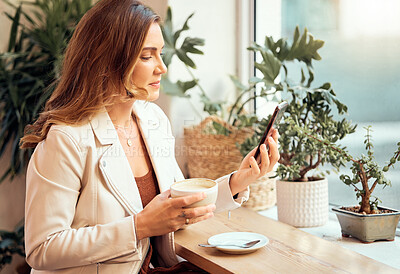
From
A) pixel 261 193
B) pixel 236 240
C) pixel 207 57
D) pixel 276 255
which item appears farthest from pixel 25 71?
pixel 276 255

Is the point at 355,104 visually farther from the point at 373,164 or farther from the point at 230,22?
the point at 230,22

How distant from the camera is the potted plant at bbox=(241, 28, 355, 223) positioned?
1.78 meters

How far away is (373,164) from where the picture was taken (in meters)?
1.60

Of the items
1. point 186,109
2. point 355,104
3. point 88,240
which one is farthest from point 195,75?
point 88,240

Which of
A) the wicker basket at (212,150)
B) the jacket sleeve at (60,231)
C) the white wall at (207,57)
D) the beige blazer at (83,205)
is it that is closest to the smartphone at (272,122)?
the beige blazer at (83,205)

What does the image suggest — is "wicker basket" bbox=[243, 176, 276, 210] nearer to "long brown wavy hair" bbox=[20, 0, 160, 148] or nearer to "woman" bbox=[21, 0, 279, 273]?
"woman" bbox=[21, 0, 279, 273]

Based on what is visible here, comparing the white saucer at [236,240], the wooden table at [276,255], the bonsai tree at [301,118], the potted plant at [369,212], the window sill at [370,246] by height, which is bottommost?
the window sill at [370,246]

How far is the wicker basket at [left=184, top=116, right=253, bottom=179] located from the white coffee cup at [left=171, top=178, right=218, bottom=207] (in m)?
0.89

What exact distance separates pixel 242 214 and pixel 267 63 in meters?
0.64

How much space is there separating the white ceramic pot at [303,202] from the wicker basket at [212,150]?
32 centimetres

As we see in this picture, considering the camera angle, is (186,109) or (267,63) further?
(186,109)

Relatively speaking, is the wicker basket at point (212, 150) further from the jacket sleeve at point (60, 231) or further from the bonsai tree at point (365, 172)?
the jacket sleeve at point (60, 231)

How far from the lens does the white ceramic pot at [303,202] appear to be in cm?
185

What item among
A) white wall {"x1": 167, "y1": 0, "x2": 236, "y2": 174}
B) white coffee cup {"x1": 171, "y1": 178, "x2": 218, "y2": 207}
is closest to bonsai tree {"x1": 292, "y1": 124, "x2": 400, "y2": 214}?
white coffee cup {"x1": 171, "y1": 178, "x2": 218, "y2": 207}
